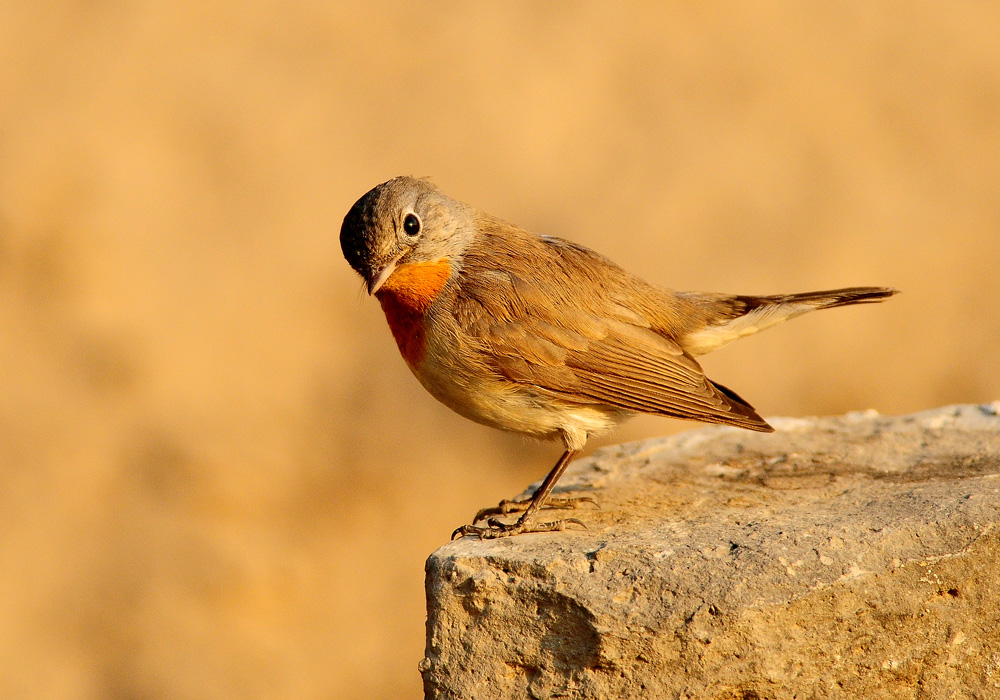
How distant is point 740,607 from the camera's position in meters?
3.79

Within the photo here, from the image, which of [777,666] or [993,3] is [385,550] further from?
[993,3]

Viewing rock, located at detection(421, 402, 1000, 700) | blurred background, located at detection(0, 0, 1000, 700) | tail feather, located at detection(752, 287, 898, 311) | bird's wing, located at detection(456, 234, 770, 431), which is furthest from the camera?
blurred background, located at detection(0, 0, 1000, 700)

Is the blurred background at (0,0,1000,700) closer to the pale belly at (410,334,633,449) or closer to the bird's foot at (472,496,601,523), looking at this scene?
the bird's foot at (472,496,601,523)

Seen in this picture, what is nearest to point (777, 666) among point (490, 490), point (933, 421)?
point (933, 421)

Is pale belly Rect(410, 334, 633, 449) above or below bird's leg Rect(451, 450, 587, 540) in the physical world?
above

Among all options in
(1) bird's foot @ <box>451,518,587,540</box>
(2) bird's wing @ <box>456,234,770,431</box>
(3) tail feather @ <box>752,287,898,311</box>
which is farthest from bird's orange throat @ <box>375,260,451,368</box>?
(3) tail feather @ <box>752,287,898,311</box>

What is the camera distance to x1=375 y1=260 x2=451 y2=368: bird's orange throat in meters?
4.81

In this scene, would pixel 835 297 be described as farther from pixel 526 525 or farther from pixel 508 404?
pixel 526 525

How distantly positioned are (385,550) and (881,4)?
298 inches

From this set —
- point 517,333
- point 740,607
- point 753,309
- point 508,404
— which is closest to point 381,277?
point 517,333

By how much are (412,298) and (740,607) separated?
2002 mm

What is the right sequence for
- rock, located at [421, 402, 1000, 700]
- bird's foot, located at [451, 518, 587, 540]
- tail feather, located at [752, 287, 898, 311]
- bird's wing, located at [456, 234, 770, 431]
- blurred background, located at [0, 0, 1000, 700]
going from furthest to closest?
blurred background, located at [0, 0, 1000, 700] < tail feather, located at [752, 287, 898, 311] < bird's wing, located at [456, 234, 770, 431] < bird's foot, located at [451, 518, 587, 540] < rock, located at [421, 402, 1000, 700]

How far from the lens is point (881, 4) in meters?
11.1

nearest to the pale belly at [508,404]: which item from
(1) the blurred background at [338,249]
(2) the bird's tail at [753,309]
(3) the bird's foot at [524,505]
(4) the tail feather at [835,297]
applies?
(3) the bird's foot at [524,505]
